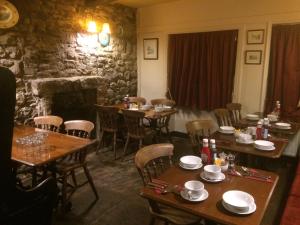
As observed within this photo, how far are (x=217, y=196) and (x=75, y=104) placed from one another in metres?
3.09

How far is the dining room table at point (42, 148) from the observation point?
81.4 inches

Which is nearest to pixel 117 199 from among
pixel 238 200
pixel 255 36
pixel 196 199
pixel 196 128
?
pixel 196 128

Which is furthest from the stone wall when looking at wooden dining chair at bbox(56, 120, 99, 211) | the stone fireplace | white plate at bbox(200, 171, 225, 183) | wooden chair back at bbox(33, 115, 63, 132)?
white plate at bbox(200, 171, 225, 183)

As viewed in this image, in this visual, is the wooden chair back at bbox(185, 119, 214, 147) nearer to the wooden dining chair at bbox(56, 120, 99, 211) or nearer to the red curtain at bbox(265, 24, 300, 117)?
the wooden dining chair at bbox(56, 120, 99, 211)

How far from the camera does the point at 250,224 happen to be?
1.32 meters

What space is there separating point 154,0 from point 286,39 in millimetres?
2338

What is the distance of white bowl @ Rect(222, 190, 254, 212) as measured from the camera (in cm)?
140

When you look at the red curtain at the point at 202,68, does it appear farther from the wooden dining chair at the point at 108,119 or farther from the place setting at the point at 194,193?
the place setting at the point at 194,193

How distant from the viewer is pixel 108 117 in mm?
4082

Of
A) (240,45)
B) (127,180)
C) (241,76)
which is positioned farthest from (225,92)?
(127,180)

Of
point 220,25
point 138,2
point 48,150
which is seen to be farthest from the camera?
point 138,2

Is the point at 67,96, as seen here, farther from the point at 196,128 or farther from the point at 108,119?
the point at 196,128

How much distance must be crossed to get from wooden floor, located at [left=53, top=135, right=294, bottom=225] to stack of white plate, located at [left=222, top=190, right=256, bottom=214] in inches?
46.0

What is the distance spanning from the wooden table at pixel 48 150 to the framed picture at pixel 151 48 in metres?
3.08
